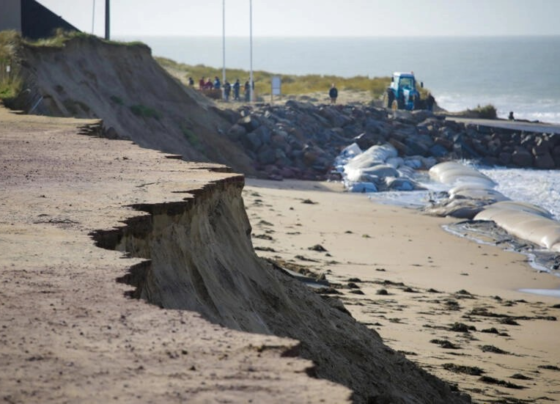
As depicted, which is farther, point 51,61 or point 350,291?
point 51,61

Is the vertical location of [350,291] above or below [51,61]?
below

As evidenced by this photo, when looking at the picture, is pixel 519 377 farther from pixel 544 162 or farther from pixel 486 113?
pixel 486 113

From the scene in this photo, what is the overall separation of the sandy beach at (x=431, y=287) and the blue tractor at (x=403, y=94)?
2507 centimetres

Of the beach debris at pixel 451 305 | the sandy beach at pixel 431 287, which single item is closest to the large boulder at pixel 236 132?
the sandy beach at pixel 431 287

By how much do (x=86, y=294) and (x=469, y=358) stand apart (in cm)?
624

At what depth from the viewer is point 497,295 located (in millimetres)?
16016

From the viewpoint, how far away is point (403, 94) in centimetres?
5247

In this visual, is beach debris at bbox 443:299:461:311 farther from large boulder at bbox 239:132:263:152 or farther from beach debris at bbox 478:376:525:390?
large boulder at bbox 239:132:263:152

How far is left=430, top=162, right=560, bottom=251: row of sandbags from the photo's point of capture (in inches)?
878

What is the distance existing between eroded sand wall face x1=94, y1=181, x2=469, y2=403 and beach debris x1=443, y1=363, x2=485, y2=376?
912 millimetres

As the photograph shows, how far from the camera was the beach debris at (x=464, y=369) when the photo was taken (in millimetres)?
10797

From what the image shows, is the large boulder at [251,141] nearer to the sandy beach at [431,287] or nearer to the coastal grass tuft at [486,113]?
the sandy beach at [431,287]

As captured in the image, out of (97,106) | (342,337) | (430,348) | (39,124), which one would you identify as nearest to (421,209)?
(97,106)

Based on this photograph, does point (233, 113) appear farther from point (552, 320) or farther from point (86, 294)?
point (86, 294)
